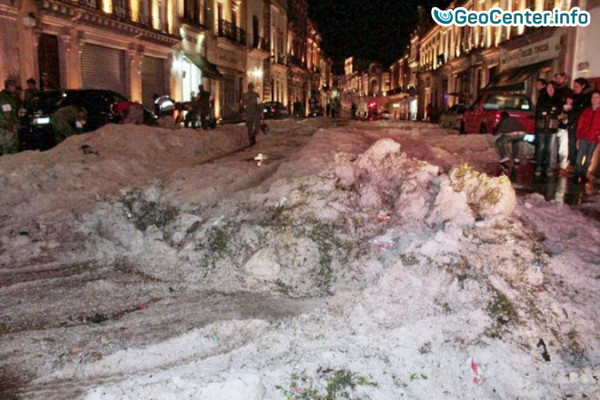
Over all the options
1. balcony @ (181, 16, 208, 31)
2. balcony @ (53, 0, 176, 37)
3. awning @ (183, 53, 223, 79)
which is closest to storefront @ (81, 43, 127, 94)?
balcony @ (53, 0, 176, 37)

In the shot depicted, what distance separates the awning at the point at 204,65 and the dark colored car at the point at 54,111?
54.7ft

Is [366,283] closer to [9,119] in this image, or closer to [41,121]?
[9,119]

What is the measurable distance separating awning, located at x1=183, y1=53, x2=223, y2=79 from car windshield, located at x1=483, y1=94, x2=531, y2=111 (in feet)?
60.7

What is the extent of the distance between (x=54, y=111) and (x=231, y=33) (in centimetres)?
2522

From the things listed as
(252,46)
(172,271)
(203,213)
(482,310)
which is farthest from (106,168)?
(252,46)

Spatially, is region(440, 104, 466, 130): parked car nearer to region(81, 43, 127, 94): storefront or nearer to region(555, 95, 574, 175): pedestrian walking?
region(555, 95, 574, 175): pedestrian walking

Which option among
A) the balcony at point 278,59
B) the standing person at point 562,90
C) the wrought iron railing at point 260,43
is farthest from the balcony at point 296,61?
the standing person at point 562,90

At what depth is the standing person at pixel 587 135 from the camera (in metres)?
8.99

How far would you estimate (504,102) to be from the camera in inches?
661

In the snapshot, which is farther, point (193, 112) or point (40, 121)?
point (193, 112)

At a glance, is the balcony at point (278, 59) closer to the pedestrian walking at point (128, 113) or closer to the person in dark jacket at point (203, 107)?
the person in dark jacket at point (203, 107)

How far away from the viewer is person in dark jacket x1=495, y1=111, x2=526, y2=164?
10.8m

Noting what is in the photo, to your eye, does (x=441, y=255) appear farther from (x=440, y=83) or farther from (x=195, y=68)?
(x=440, y=83)
